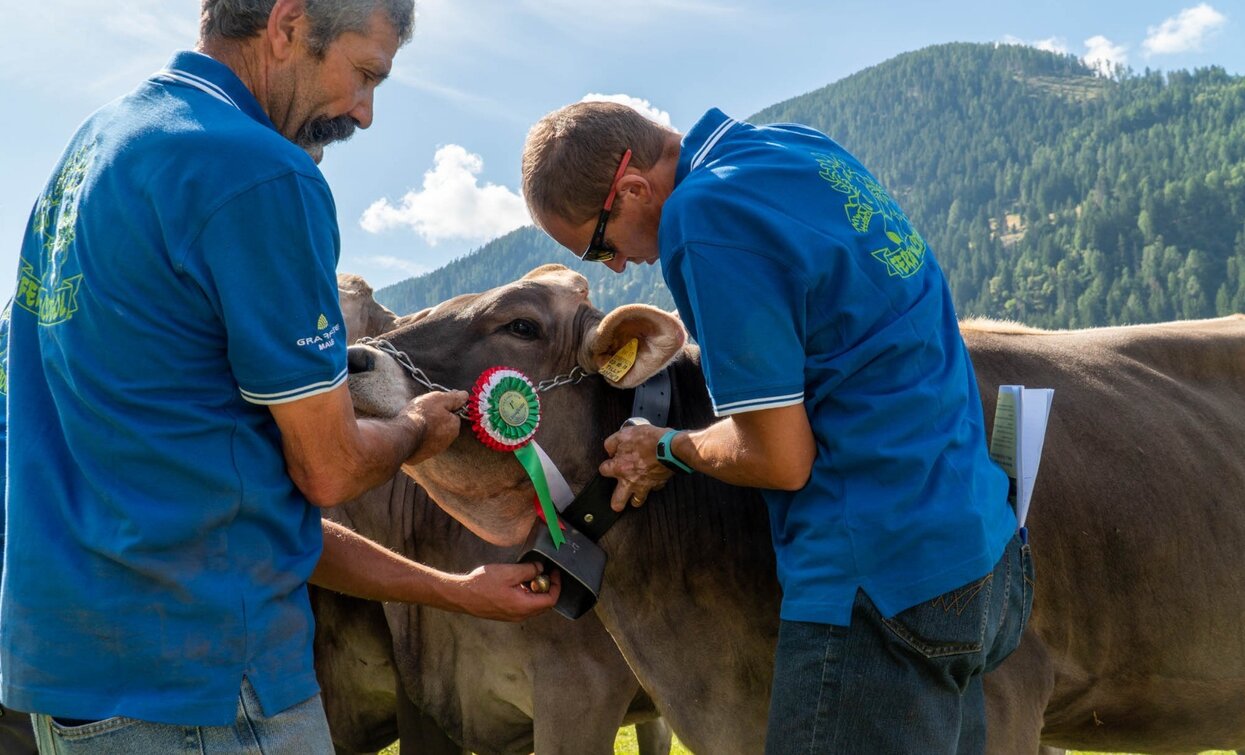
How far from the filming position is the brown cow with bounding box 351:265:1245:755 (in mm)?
3926

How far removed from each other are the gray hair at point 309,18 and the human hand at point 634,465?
5.37 ft

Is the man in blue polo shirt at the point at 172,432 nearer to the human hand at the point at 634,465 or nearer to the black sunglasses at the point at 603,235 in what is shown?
the black sunglasses at the point at 603,235

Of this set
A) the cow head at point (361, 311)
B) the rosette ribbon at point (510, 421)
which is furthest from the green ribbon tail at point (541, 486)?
the cow head at point (361, 311)

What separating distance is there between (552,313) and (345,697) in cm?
396

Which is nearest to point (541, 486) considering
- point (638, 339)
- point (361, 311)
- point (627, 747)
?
point (638, 339)

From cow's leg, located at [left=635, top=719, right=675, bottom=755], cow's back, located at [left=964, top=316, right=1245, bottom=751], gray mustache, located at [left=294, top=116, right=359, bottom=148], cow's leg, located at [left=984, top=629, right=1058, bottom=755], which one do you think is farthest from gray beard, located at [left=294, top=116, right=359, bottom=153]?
cow's leg, located at [left=635, top=719, right=675, bottom=755]

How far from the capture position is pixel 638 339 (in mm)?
4023

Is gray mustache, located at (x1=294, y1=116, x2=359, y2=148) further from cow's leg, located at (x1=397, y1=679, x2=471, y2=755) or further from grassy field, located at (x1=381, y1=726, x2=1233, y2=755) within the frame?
grassy field, located at (x1=381, y1=726, x2=1233, y2=755)

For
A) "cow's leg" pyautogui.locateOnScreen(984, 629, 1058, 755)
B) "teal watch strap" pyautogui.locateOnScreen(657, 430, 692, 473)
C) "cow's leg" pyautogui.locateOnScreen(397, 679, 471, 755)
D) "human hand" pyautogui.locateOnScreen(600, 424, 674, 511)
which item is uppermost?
"teal watch strap" pyautogui.locateOnScreen(657, 430, 692, 473)

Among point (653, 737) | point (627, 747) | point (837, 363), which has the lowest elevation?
point (627, 747)

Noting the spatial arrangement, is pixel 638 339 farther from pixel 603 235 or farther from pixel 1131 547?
pixel 1131 547

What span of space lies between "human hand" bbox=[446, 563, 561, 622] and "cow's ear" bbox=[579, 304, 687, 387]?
2.69ft

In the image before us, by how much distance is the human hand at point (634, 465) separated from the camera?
12.3 ft

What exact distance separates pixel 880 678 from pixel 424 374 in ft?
6.53
